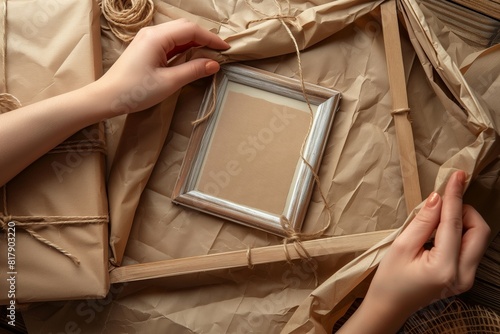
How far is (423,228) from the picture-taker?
2.49 ft

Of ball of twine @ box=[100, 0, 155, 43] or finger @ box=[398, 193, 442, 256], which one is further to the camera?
ball of twine @ box=[100, 0, 155, 43]

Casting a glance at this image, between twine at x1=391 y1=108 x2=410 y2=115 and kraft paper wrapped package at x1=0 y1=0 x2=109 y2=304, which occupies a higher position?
twine at x1=391 y1=108 x2=410 y2=115

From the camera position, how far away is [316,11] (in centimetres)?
84

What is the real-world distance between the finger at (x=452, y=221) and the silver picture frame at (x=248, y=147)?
0.22 m

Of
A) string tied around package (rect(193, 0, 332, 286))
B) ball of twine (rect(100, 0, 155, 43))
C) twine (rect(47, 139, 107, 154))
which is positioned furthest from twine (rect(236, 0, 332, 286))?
twine (rect(47, 139, 107, 154))

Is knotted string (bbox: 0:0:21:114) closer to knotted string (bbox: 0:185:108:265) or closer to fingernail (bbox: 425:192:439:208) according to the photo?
knotted string (bbox: 0:185:108:265)

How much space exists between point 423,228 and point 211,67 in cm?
42

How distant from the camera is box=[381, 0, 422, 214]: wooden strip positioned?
0.82 meters

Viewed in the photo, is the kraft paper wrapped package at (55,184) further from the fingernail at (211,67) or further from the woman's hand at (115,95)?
the fingernail at (211,67)

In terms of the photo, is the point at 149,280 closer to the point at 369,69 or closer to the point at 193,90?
the point at 193,90

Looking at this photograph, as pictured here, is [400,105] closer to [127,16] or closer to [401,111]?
[401,111]

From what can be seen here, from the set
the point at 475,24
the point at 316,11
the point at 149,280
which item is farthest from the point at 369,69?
the point at 149,280

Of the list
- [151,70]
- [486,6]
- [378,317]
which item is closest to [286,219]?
[378,317]

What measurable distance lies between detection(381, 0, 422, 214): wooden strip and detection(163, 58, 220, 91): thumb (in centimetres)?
29
